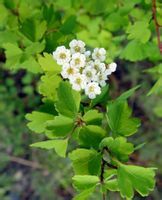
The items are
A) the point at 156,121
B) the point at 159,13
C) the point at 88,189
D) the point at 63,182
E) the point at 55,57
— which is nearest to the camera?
the point at 88,189

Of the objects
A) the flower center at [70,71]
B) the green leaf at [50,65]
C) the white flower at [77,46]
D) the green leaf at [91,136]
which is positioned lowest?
the green leaf at [91,136]

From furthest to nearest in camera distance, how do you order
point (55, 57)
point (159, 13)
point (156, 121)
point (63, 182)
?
point (156, 121) < point (63, 182) < point (159, 13) < point (55, 57)

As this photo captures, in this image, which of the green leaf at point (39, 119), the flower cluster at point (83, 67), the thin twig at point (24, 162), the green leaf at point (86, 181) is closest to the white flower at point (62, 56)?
the flower cluster at point (83, 67)

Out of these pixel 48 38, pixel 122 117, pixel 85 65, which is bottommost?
pixel 122 117

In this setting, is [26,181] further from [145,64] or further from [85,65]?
[85,65]

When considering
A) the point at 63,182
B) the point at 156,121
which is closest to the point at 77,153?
the point at 63,182

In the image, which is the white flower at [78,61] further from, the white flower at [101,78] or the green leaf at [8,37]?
the green leaf at [8,37]
